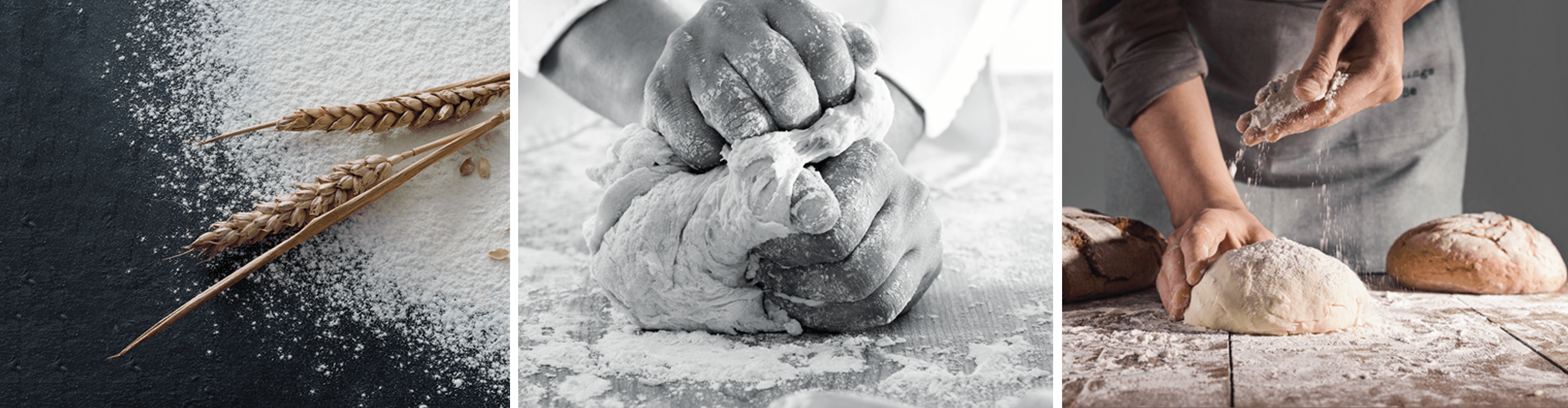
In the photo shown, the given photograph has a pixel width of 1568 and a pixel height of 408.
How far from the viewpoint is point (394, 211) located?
1.12 m

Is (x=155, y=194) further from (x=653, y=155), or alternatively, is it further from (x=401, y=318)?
(x=653, y=155)

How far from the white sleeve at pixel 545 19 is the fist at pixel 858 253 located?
499 mm

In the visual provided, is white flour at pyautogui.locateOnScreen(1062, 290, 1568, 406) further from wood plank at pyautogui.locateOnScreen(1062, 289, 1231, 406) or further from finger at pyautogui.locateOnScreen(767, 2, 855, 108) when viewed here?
finger at pyautogui.locateOnScreen(767, 2, 855, 108)

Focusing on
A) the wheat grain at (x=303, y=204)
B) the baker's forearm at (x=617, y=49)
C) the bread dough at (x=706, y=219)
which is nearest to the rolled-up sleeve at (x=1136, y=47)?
the bread dough at (x=706, y=219)

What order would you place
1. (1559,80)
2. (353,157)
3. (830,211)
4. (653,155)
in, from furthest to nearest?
(1559,80)
(353,157)
(653,155)
(830,211)

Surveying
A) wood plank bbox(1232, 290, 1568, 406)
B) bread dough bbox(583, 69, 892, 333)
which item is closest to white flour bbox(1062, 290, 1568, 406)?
wood plank bbox(1232, 290, 1568, 406)

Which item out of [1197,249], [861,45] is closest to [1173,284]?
[1197,249]

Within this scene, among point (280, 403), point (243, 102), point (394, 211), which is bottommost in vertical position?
point (280, 403)

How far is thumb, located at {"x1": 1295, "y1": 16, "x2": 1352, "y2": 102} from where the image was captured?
931 millimetres

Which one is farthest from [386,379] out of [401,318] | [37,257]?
[37,257]

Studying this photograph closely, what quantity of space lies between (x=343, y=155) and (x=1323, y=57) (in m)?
1.35

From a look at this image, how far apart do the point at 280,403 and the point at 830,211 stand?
81 cm

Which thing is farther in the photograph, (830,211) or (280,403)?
(280,403)

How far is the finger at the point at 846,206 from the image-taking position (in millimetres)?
851
